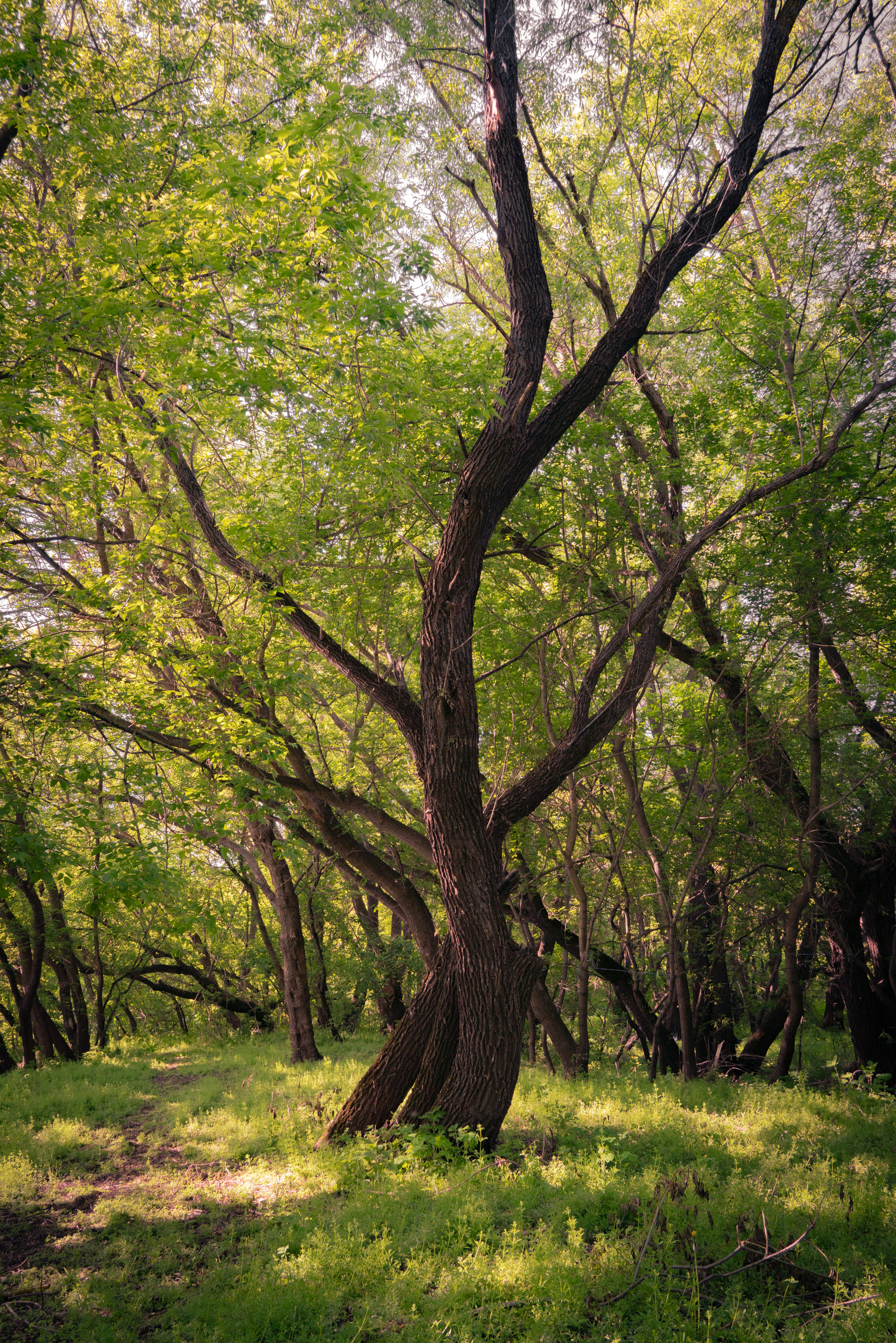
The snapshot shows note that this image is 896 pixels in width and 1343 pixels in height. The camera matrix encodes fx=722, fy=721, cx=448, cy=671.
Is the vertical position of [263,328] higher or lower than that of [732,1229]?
higher

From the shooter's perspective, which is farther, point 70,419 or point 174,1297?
point 70,419

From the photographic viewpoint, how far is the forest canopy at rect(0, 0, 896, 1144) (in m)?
5.98

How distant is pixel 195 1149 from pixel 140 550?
20.5 ft

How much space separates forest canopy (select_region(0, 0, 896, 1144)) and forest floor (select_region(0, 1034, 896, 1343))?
102 cm

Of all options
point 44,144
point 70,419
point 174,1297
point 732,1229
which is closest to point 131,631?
point 70,419

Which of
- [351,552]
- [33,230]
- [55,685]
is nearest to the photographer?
[55,685]

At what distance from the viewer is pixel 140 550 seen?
712cm

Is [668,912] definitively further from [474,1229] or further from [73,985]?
[73,985]

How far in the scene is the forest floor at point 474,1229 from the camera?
12.6ft

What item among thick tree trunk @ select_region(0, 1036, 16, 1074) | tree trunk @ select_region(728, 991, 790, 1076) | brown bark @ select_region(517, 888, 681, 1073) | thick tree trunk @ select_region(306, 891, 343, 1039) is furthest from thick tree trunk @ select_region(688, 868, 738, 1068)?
thick tree trunk @ select_region(0, 1036, 16, 1074)

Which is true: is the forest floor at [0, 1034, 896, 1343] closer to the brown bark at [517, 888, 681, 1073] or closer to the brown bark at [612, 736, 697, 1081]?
the brown bark at [612, 736, 697, 1081]

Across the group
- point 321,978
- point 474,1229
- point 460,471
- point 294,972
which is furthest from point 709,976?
point 460,471

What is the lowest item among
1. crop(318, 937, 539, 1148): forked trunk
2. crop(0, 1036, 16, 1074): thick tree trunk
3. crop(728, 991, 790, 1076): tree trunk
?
crop(0, 1036, 16, 1074): thick tree trunk

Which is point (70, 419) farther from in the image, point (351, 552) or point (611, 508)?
point (611, 508)
